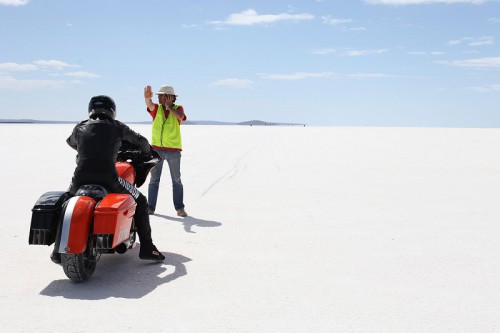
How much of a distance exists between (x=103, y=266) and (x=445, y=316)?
3.37 m

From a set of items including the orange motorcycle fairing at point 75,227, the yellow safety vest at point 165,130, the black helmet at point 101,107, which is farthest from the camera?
the yellow safety vest at point 165,130

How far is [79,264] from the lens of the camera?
4.75m

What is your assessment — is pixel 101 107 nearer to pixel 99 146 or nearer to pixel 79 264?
pixel 99 146

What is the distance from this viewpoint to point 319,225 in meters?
7.76

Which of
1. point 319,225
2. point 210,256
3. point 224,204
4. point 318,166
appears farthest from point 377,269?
point 318,166

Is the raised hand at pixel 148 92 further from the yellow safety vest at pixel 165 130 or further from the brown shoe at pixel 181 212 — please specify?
the brown shoe at pixel 181 212

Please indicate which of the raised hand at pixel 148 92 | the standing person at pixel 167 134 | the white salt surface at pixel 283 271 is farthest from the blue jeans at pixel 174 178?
the raised hand at pixel 148 92

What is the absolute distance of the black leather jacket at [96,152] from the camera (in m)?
5.00

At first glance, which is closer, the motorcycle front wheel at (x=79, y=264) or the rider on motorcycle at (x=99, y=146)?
the motorcycle front wheel at (x=79, y=264)

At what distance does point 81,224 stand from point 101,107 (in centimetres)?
119

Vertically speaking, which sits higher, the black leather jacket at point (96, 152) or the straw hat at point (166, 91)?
the straw hat at point (166, 91)

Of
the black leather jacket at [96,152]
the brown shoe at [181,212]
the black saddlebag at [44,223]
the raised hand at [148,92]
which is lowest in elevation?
the brown shoe at [181,212]

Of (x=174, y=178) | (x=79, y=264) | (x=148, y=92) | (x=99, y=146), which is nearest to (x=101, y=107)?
(x=99, y=146)

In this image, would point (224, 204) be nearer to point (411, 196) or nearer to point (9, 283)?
point (411, 196)
